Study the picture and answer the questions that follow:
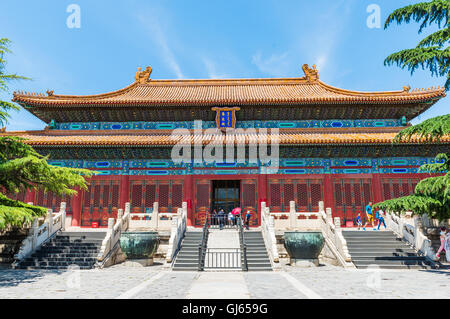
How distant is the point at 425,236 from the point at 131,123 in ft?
56.0

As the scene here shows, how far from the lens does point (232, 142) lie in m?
16.6

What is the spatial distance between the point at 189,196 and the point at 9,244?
333 inches

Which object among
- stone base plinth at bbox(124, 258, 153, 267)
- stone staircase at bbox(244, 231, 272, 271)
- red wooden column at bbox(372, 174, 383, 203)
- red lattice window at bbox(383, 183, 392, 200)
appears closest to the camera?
stone staircase at bbox(244, 231, 272, 271)

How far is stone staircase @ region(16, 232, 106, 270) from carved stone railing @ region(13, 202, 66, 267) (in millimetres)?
186

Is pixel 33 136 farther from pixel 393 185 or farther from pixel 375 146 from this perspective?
pixel 393 185

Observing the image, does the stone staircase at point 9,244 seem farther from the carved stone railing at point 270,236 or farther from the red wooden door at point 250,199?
the red wooden door at point 250,199

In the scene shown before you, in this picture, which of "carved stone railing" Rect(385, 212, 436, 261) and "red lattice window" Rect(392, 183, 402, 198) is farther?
"red lattice window" Rect(392, 183, 402, 198)

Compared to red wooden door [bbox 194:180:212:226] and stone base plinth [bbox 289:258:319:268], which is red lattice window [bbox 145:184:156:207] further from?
stone base plinth [bbox 289:258:319:268]

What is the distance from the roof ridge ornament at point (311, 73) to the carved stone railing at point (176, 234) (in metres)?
15.1

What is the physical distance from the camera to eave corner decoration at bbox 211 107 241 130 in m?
19.2

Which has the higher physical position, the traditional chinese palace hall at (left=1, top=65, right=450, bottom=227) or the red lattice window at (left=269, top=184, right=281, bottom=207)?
the traditional chinese palace hall at (left=1, top=65, right=450, bottom=227)

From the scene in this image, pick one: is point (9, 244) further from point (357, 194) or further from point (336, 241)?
point (357, 194)

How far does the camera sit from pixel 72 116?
65.3 ft

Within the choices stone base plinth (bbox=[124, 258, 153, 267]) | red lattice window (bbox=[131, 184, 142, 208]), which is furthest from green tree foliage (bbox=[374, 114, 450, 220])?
red lattice window (bbox=[131, 184, 142, 208])
